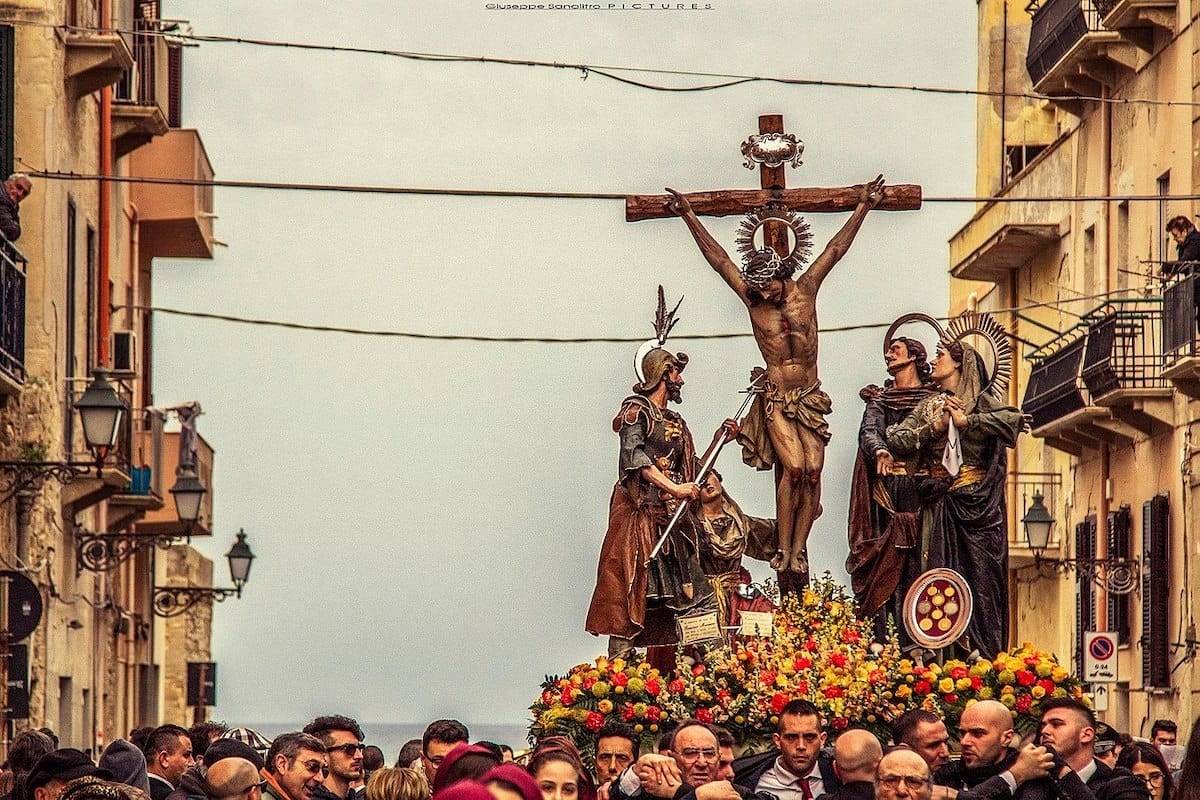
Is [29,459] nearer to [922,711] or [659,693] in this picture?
[659,693]

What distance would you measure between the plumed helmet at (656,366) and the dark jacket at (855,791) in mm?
6110

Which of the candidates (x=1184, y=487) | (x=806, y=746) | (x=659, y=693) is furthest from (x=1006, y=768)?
(x=1184, y=487)

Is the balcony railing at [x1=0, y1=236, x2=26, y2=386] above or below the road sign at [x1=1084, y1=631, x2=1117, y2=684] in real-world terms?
above

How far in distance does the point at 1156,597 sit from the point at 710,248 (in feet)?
43.2

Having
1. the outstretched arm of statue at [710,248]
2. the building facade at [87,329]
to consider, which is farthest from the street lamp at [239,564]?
the outstretched arm of statue at [710,248]

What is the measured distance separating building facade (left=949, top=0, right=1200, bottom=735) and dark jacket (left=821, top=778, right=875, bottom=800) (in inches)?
564

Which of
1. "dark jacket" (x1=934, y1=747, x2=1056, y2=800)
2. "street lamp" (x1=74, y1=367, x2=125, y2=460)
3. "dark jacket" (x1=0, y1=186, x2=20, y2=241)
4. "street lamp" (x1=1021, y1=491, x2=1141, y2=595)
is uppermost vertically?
"dark jacket" (x1=0, y1=186, x2=20, y2=241)

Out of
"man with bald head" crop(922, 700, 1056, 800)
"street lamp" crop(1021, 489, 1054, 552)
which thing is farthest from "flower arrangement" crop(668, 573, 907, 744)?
"street lamp" crop(1021, 489, 1054, 552)

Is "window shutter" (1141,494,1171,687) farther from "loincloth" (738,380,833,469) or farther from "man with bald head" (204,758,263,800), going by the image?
"man with bald head" (204,758,263,800)

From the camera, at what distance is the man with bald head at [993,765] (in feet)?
40.2

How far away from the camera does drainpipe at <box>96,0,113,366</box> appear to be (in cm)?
3125

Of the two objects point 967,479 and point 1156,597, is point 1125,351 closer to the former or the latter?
point 1156,597

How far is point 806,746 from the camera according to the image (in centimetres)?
1409

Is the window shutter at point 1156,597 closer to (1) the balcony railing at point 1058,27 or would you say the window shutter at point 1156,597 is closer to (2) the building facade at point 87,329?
(1) the balcony railing at point 1058,27
